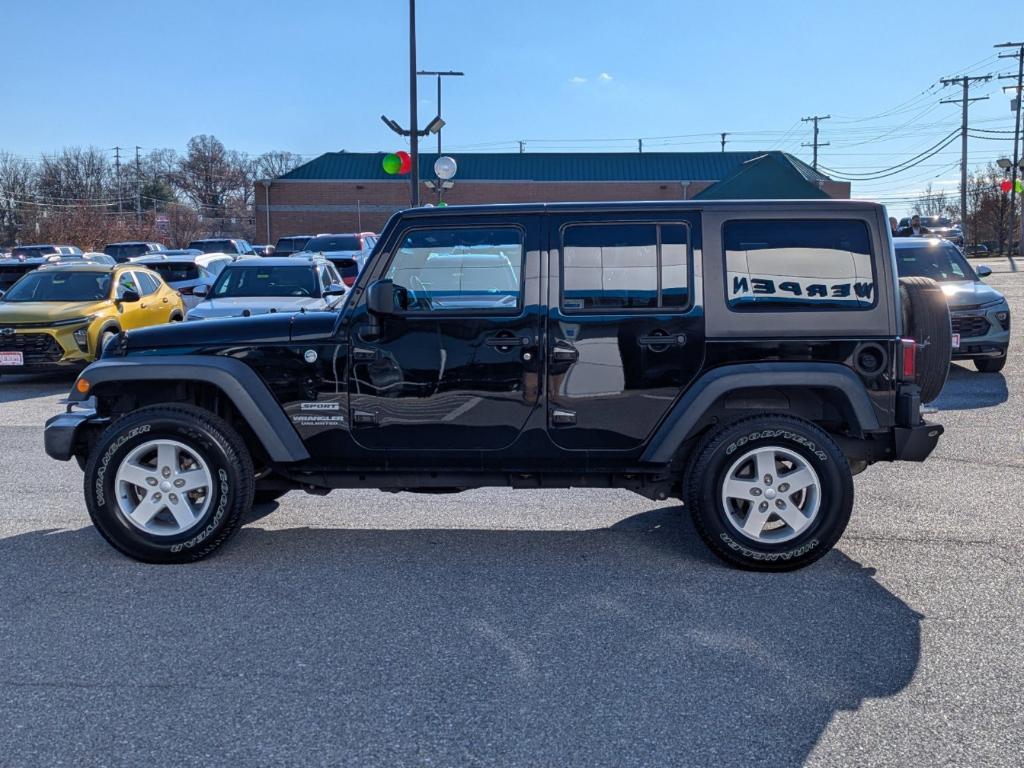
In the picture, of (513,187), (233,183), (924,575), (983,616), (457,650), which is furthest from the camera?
(233,183)

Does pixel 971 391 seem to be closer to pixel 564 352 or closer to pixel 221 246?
pixel 564 352

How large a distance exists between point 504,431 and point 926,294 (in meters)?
2.42

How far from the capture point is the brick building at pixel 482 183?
207 ft

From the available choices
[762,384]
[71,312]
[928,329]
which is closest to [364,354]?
[762,384]

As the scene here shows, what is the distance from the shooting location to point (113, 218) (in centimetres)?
7512

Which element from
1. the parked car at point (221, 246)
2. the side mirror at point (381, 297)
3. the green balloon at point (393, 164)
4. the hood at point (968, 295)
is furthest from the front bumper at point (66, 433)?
the parked car at point (221, 246)

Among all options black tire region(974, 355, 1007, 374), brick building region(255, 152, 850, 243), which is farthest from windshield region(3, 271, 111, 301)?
brick building region(255, 152, 850, 243)

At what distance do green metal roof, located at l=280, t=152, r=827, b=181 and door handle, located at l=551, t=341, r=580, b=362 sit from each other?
58.0 meters

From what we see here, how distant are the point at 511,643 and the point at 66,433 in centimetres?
292

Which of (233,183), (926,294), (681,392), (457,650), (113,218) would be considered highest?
(233,183)

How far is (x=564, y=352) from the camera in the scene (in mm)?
5176

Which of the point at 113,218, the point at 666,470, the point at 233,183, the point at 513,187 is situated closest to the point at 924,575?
the point at 666,470

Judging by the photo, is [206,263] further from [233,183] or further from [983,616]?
[233,183]

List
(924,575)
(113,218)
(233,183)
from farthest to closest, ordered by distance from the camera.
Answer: (233,183), (113,218), (924,575)
